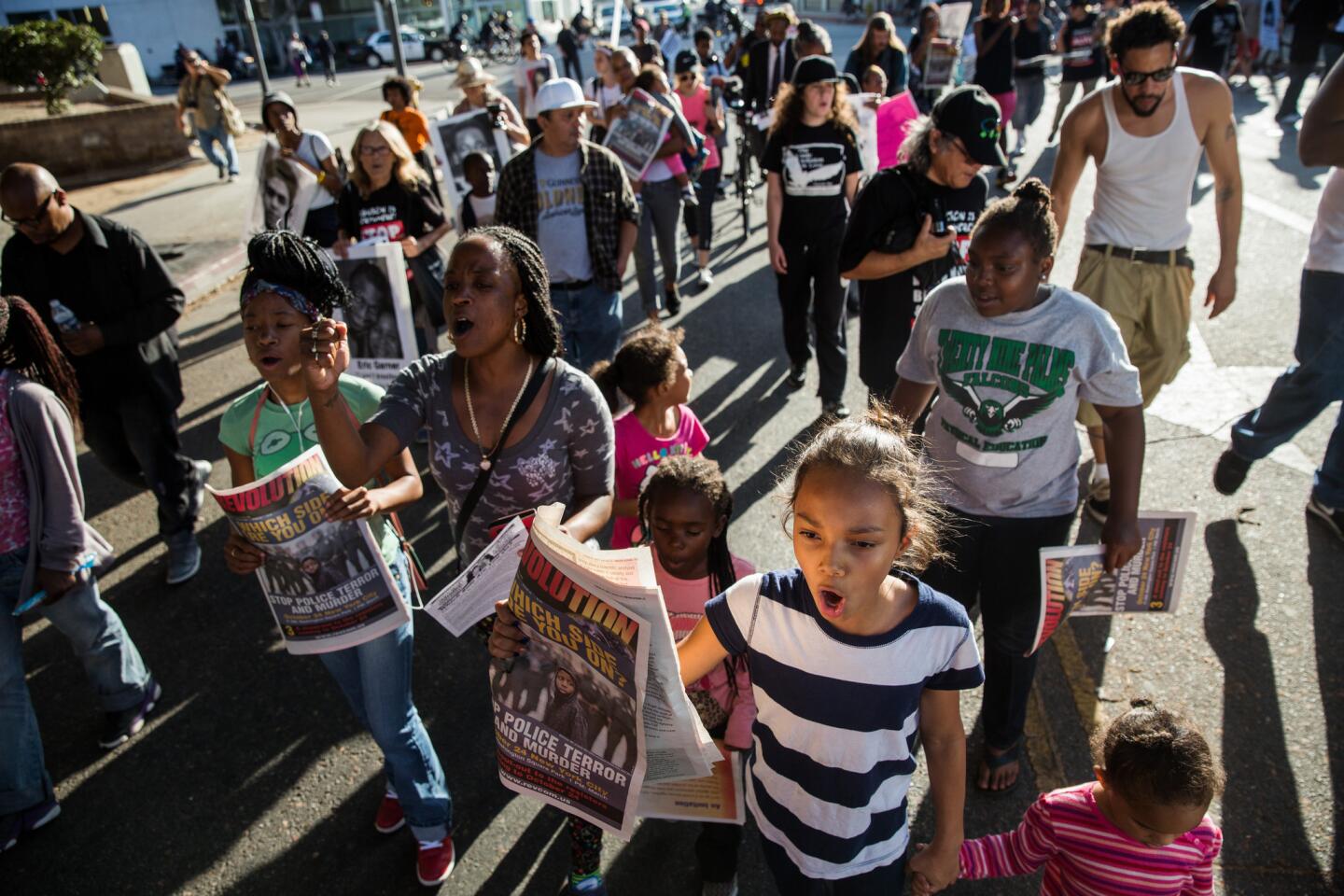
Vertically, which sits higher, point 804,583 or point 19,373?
point 19,373

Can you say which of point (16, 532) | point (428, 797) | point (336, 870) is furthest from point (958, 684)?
point (16, 532)

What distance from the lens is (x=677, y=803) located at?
2230mm

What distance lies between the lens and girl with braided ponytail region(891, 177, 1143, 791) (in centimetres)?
252

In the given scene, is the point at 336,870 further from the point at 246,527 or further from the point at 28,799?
the point at 246,527

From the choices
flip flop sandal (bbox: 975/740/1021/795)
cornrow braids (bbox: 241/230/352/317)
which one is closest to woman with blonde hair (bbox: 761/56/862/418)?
flip flop sandal (bbox: 975/740/1021/795)

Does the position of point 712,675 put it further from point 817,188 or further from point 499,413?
point 817,188

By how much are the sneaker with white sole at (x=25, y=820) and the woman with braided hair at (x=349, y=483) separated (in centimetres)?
137

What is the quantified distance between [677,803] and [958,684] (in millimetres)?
815

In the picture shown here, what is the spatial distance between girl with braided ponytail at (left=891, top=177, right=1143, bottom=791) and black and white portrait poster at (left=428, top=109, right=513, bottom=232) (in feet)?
14.8

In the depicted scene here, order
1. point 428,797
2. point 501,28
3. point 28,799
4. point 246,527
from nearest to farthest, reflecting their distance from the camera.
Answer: point 246,527 < point 428,797 < point 28,799 < point 501,28

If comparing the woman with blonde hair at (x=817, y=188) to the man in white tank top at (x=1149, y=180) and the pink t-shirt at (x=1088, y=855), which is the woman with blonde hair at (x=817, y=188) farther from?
the pink t-shirt at (x=1088, y=855)

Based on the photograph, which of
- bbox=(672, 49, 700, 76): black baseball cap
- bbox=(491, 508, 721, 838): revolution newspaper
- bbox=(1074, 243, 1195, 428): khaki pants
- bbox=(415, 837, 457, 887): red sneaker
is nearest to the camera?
bbox=(491, 508, 721, 838): revolution newspaper

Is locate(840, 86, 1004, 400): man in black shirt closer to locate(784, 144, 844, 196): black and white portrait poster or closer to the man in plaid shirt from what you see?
locate(784, 144, 844, 196): black and white portrait poster

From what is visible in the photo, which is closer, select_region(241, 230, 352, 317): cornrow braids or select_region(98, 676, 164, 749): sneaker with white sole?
select_region(241, 230, 352, 317): cornrow braids
